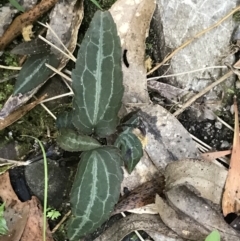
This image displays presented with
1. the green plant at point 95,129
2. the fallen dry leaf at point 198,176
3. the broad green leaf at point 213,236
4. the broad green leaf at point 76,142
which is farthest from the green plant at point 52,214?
the broad green leaf at point 213,236

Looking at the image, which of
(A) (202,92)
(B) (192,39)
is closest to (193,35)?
(B) (192,39)

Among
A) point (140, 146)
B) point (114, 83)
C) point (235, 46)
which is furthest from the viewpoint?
point (235, 46)

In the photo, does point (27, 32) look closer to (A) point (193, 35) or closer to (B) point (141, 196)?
(A) point (193, 35)

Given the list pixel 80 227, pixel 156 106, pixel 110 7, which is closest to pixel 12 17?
pixel 110 7

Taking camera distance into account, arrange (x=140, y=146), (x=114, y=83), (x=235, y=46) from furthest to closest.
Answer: (x=235, y=46)
(x=140, y=146)
(x=114, y=83)

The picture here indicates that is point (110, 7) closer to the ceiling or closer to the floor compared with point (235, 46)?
closer to the ceiling

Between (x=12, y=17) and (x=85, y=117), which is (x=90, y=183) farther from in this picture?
(x=12, y=17)
